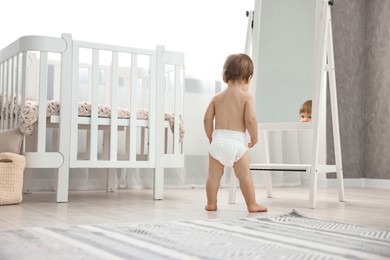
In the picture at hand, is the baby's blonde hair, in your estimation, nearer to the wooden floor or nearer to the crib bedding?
the wooden floor

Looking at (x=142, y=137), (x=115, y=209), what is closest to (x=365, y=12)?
(x=142, y=137)

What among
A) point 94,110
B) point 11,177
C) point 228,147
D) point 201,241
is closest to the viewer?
point 201,241

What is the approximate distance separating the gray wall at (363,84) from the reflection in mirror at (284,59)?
1.38 metres

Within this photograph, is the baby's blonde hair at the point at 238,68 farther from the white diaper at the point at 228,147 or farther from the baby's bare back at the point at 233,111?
the white diaper at the point at 228,147

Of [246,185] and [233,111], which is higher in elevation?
[233,111]

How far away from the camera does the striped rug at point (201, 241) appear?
46.5 inches

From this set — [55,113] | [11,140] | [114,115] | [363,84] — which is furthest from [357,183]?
[11,140]

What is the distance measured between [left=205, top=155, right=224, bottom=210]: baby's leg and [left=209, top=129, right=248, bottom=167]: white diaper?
0.03 metres

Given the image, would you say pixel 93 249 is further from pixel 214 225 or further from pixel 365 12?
pixel 365 12

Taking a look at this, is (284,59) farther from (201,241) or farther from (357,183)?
(357,183)

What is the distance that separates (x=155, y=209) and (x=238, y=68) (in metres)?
0.65

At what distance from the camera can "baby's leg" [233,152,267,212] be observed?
2113 mm

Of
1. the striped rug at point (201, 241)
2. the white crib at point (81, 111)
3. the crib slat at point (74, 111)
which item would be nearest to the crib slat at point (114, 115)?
the white crib at point (81, 111)

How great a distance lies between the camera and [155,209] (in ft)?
7.26
